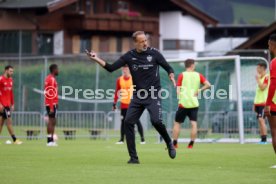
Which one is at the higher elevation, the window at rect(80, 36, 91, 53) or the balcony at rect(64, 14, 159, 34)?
the balcony at rect(64, 14, 159, 34)

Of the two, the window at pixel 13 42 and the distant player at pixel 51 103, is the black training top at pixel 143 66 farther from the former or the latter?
the window at pixel 13 42

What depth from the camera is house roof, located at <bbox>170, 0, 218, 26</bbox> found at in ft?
182

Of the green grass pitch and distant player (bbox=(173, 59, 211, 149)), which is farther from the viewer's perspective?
distant player (bbox=(173, 59, 211, 149))

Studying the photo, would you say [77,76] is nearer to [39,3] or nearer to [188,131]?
[188,131]

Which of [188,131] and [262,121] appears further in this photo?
[188,131]

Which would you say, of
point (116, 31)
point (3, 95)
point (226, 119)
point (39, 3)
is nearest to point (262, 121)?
point (226, 119)

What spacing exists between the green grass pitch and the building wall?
37039 millimetres

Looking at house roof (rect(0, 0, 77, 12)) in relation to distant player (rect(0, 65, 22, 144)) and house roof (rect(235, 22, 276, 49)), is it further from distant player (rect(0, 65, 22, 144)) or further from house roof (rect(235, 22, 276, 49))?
distant player (rect(0, 65, 22, 144))

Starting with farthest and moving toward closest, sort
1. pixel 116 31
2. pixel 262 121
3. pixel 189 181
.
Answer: pixel 116 31 < pixel 262 121 < pixel 189 181

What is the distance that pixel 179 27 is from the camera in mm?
56719

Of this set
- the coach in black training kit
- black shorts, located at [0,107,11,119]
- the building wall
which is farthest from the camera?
the building wall

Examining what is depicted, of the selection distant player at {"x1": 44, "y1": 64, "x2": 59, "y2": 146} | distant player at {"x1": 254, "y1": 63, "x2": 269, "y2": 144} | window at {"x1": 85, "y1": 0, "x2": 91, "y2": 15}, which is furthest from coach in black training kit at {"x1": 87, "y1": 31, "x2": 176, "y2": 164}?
window at {"x1": 85, "y1": 0, "x2": 91, "y2": 15}

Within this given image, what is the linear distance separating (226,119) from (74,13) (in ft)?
79.0

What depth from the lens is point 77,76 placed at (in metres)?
36.1
